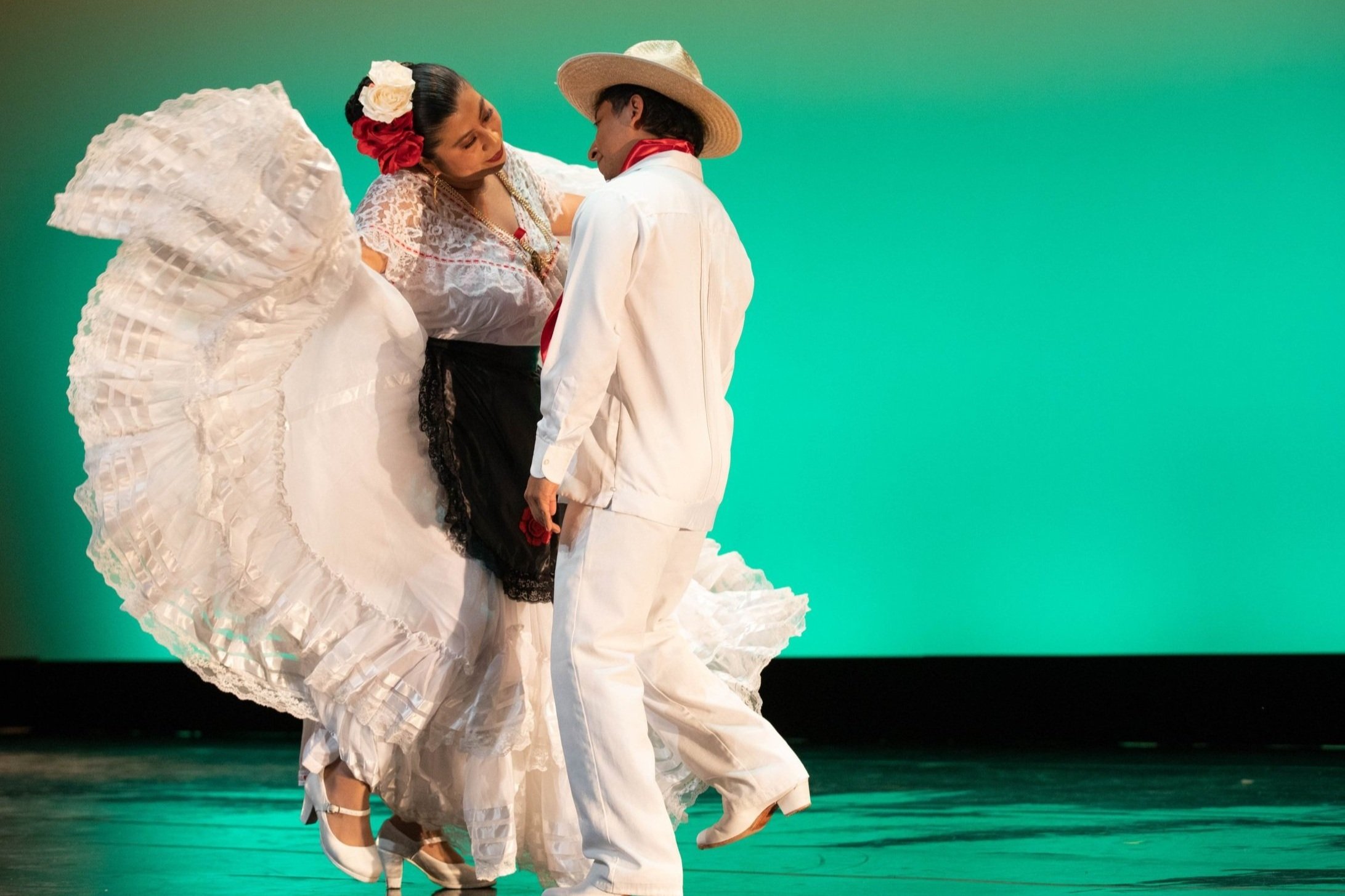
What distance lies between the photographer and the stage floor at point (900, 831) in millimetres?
2777

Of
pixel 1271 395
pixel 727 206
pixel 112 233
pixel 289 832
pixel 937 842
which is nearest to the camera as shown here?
pixel 112 233

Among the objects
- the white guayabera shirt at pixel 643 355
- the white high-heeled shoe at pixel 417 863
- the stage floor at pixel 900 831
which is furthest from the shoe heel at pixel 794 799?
the white high-heeled shoe at pixel 417 863

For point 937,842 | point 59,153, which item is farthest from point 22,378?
point 937,842

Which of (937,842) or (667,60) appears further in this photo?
(937,842)

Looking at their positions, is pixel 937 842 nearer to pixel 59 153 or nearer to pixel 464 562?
pixel 464 562

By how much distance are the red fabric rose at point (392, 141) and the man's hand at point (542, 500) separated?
0.74 metres

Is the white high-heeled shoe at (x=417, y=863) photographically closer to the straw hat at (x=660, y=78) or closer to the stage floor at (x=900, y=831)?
the stage floor at (x=900, y=831)

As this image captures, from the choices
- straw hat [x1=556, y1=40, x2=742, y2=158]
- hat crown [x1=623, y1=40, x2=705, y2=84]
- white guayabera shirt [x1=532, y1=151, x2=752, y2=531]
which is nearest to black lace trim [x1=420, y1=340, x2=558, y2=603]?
white guayabera shirt [x1=532, y1=151, x2=752, y2=531]

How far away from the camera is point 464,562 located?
2734 millimetres

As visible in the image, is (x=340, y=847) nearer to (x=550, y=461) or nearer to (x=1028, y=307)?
(x=550, y=461)

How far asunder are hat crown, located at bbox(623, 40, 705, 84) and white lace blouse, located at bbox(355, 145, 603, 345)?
0.51 m

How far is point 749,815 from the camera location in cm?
255

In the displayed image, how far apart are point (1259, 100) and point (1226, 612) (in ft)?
5.48

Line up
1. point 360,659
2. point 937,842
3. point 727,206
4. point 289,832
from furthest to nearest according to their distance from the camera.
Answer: point 727,206, point 289,832, point 937,842, point 360,659
